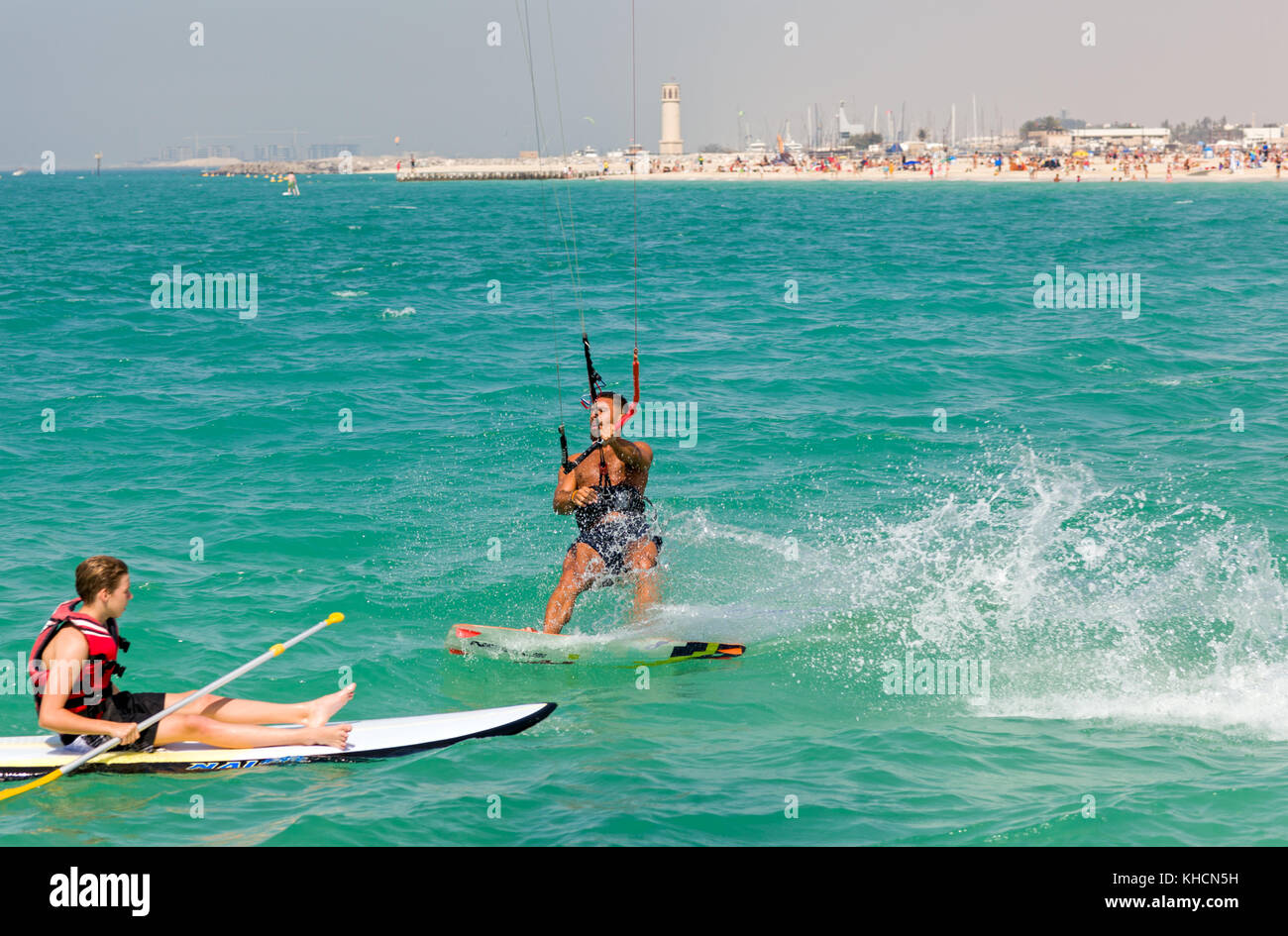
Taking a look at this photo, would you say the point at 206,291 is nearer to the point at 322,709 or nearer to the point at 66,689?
the point at 322,709

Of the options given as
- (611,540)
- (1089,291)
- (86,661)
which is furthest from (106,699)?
(1089,291)

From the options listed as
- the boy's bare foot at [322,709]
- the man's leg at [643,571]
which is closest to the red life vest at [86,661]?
the boy's bare foot at [322,709]

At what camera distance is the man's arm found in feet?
22.4

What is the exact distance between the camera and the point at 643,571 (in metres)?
10.2

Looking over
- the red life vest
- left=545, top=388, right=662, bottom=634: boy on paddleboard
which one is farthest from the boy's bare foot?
left=545, top=388, right=662, bottom=634: boy on paddleboard

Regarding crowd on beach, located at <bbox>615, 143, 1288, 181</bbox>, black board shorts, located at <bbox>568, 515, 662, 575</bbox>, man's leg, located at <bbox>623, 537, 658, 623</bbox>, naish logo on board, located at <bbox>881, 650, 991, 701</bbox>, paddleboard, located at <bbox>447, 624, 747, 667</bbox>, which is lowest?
naish logo on board, located at <bbox>881, 650, 991, 701</bbox>

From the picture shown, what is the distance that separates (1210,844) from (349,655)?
6.92 meters

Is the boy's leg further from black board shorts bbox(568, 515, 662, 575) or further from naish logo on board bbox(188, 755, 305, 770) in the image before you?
black board shorts bbox(568, 515, 662, 575)

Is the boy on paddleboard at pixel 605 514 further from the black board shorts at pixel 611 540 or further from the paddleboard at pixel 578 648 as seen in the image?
the paddleboard at pixel 578 648

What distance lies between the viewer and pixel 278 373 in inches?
852

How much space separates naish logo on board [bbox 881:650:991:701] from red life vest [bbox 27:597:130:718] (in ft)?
19.0

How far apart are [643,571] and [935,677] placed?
273 cm
